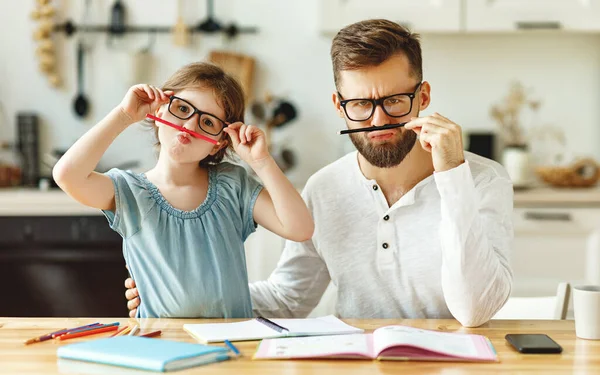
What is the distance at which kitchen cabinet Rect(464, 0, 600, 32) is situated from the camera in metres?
3.48

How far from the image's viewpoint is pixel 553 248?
3.35m

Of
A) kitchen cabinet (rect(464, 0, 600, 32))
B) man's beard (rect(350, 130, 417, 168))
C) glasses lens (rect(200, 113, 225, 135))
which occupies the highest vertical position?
kitchen cabinet (rect(464, 0, 600, 32))

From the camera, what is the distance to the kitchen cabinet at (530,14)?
3.48m

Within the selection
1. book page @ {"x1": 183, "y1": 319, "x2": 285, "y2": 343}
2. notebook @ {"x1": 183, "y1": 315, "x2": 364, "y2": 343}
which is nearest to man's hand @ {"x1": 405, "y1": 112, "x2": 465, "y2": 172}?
notebook @ {"x1": 183, "y1": 315, "x2": 364, "y2": 343}

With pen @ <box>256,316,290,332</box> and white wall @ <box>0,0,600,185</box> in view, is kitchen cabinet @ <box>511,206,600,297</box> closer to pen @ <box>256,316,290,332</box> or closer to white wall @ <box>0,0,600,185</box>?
white wall @ <box>0,0,600,185</box>

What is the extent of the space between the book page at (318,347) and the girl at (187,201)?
→ 37 centimetres

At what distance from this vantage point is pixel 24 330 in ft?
5.08

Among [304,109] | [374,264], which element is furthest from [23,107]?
[374,264]

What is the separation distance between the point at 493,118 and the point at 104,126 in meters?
2.59

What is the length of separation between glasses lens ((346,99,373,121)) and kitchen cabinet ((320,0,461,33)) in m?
1.72

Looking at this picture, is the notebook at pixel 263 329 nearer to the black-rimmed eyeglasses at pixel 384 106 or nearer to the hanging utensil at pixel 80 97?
the black-rimmed eyeglasses at pixel 384 106

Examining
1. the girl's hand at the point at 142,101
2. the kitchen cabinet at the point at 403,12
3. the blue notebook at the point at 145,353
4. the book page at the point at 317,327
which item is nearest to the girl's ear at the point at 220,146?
the girl's hand at the point at 142,101

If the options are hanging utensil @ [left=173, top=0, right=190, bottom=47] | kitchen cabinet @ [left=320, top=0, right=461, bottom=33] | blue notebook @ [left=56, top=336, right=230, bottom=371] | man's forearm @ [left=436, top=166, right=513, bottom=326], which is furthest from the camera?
hanging utensil @ [left=173, top=0, right=190, bottom=47]

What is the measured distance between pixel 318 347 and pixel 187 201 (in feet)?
1.90
